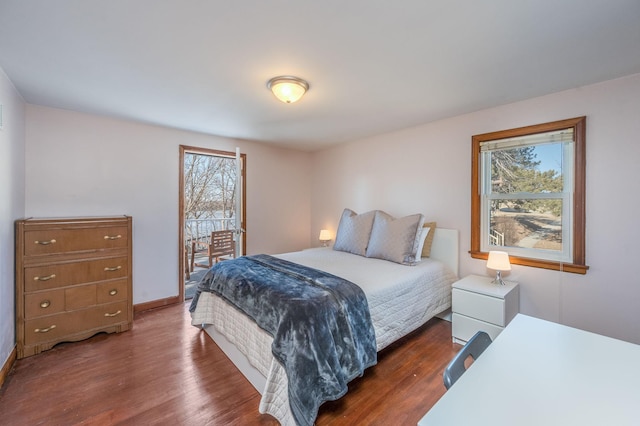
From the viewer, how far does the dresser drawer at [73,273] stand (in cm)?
237

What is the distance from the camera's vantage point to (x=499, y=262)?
8.19ft

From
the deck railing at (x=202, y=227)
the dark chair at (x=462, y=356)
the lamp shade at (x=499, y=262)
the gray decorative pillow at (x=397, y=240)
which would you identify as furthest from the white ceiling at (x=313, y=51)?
the deck railing at (x=202, y=227)

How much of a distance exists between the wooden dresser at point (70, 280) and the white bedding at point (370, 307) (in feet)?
2.93

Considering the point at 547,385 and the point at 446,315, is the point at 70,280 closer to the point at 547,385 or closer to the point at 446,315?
the point at 547,385

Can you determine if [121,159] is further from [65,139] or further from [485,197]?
[485,197]

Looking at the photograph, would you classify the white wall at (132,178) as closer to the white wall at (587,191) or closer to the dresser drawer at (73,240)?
the dresser drawer at (73,240)

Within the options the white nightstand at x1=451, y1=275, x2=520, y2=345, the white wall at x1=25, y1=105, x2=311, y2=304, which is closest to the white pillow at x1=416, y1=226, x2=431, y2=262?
the white nightstand at x1=451, y1=275, x2=520, y2=345

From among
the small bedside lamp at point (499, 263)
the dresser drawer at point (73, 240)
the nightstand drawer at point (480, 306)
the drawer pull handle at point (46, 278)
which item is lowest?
the nightstand drawer at point (480, 306)

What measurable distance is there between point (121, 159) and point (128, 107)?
728 mm

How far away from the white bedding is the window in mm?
685

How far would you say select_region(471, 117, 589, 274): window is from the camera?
233cm

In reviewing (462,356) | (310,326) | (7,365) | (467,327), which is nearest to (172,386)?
(310,326)

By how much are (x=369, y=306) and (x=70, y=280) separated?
2.78 metres

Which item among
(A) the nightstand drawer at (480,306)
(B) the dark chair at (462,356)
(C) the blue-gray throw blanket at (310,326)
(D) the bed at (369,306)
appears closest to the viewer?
(B) the dark chair at (462,356)
